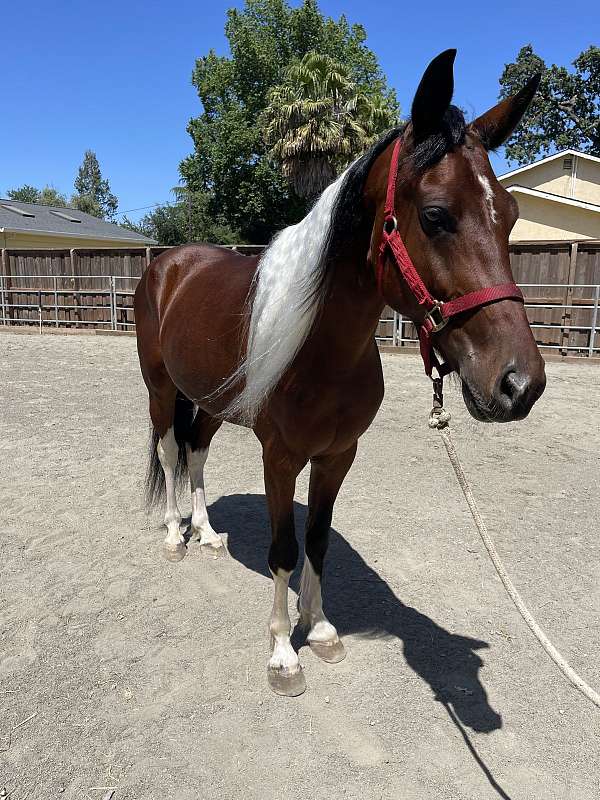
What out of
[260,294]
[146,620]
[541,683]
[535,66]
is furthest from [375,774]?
[535,66]

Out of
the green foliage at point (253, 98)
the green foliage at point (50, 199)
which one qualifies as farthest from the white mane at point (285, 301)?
the green foliage at point (50, 199)

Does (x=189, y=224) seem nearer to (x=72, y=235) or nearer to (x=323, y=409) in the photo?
(x=72, y=235)

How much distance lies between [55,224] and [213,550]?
24711 millimetres

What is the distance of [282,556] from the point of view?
96.1 inches

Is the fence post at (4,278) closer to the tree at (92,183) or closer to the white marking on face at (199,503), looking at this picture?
the white marking on face at (199,503)

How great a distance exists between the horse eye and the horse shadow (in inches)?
72.9

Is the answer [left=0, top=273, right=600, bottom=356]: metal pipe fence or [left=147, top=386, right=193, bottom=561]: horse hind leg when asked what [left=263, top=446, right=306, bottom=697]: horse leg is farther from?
[left=0, top=273, right=600, bottom=356]: metal pipe fence

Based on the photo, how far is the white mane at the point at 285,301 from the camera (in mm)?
1923

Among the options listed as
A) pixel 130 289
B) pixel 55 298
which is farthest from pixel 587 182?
pixel 55 298

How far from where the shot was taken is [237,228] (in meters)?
29.0

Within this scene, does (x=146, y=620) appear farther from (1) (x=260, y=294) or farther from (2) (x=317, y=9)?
(2) (x=317, y=9)

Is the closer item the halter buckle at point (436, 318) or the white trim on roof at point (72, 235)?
the halter buckle at point (436, 318)

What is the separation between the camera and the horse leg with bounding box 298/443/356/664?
2.53 metres

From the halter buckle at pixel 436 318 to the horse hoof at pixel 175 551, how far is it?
2518mm
